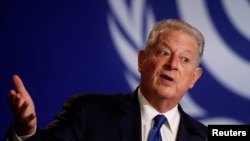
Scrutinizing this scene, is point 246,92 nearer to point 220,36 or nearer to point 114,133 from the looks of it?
point 220,36

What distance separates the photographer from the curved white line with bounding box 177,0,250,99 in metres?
2.05

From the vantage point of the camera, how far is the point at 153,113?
1.54m

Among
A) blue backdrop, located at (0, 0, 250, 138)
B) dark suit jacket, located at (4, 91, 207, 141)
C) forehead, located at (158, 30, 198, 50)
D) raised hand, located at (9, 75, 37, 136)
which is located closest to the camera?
raised hand, located at (9, 75, 37, 136)

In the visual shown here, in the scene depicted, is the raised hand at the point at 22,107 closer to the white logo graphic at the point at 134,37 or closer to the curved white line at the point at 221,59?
the white logo graphic at the point at 134,37

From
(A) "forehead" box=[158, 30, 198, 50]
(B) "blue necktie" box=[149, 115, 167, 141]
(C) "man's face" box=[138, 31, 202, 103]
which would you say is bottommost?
(B) "blue necktie" box=[149, 115, 167, 141]

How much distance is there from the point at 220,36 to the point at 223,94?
289 mm

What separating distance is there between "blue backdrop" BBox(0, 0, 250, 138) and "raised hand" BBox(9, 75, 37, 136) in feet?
2.74

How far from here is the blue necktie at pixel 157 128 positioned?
56.9 inches

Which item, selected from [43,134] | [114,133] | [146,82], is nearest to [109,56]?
[146,82]

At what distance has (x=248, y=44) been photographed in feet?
6.79

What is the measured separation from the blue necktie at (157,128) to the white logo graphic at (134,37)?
550mm

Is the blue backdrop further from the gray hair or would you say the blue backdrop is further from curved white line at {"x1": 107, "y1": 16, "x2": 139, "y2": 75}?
the gray hair

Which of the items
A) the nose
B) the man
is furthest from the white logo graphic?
the nose

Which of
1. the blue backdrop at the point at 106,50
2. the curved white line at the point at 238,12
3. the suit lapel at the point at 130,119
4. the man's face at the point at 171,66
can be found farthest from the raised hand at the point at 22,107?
the curved white line at the point at 238,12
